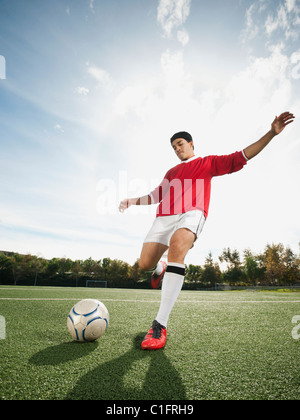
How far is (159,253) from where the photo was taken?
11.8 feet

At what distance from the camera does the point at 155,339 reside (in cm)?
240

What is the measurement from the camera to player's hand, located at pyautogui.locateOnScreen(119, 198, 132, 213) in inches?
161

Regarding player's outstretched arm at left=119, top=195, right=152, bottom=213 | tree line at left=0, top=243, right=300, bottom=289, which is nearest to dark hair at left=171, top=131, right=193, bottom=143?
player's outstretched arm at left=119, top=195, right=152, bottom=213

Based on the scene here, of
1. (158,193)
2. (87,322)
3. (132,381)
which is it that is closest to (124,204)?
(158,193)

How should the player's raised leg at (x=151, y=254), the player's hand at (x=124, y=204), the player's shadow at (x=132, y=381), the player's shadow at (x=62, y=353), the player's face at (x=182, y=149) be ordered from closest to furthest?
the player's shadow at (x=132, y=381)
the player's shadow at (x=62, y=353)
the player's raised leg at (x=151, y=254)
the player's face at (x=182, y=149)
the player's hand at (x=124, y=204)

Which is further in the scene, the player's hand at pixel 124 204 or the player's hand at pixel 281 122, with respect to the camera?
the player's hand at pixel 124 204

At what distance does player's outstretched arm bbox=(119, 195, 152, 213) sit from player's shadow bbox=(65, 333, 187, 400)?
250 cm

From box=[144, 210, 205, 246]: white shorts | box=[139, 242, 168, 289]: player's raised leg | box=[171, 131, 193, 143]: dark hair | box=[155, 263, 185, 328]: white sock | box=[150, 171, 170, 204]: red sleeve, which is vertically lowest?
box=[155, 263, 185, 328]: white sock

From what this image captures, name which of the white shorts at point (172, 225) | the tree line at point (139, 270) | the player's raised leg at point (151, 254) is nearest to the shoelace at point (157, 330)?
the player's raised leg at point (151, 254)

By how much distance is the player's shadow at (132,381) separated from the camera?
1.41m

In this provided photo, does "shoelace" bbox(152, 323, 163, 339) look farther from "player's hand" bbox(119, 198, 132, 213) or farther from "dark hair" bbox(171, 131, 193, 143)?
"dark hair" bbox(171, 131, 193, 143)

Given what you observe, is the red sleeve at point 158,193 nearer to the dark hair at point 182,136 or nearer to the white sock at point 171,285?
the dark hair at point 182,136
